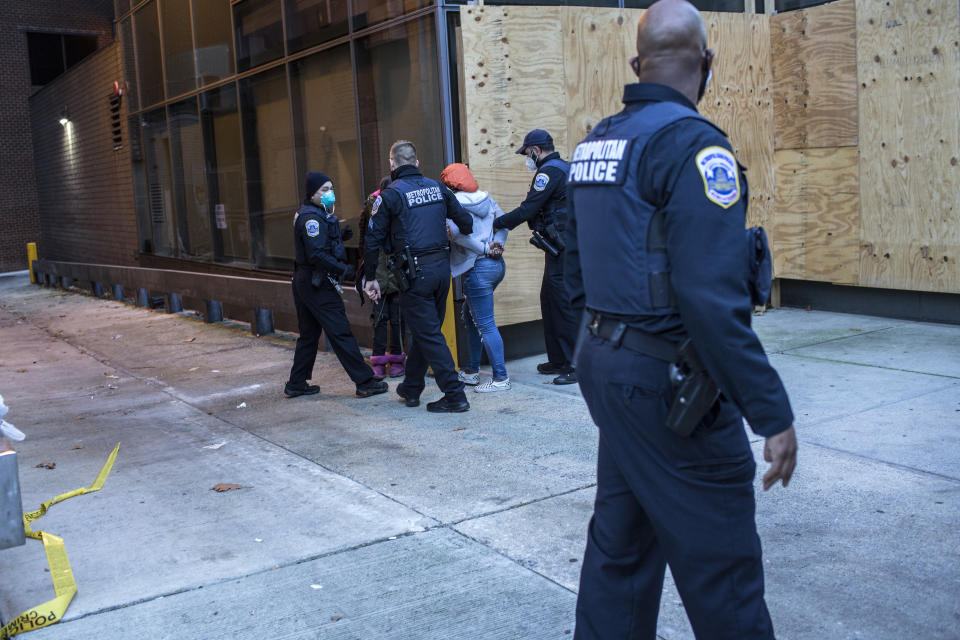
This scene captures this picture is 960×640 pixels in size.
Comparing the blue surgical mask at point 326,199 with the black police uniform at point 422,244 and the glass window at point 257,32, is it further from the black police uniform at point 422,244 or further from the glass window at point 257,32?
the glass window at point 257,32

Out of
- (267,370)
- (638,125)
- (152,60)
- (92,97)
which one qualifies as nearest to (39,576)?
(638,125)

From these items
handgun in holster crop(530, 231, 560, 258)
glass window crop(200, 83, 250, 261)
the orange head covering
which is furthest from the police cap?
glass window crop(200, 83, 250, 261)

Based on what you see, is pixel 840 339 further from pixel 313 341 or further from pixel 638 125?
pixel 638 125

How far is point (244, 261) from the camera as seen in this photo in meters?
14.0

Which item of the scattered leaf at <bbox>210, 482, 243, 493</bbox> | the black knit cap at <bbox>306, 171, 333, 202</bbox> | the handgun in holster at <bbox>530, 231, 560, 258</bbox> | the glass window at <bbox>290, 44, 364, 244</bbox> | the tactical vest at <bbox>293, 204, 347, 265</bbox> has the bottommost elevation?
the scattered leaf at <bbox>210, 482, 243, 493</bbox>

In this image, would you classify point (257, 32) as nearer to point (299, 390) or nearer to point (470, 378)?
point (299, 390)

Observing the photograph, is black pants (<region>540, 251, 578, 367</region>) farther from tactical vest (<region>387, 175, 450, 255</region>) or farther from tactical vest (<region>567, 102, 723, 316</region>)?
tactical vest (<region>567, 102, 723, 316</region>)

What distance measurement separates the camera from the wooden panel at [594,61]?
8844 mm

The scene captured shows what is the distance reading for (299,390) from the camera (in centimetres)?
820

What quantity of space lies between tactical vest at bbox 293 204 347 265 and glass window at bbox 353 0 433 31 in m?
2.34

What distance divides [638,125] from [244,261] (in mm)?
12020

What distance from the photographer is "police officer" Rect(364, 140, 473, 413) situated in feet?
23.4

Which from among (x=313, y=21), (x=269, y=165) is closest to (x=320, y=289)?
(x=313, y=21)

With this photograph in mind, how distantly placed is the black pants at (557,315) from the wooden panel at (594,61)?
1611 millimetres
